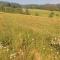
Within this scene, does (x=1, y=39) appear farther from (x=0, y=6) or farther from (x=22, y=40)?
(x=0, y=6)

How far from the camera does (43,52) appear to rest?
18.5ft

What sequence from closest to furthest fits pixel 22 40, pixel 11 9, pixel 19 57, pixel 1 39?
pixel 19 57 < pixel 22 40 < pixel 1 39 < pixel 11 9

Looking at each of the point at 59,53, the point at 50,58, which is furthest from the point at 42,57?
the point at 59,53

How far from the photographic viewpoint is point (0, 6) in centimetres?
3450

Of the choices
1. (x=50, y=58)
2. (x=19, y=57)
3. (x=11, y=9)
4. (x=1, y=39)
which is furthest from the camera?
(x=11, y=9)

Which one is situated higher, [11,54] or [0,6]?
[11,54]

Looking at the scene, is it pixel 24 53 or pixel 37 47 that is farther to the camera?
pixel 37 47

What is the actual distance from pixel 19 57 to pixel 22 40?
80cm

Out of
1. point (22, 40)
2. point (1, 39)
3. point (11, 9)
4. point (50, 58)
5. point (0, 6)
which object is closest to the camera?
point (50, 58)

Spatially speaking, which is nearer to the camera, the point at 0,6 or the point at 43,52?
the point at 43,52

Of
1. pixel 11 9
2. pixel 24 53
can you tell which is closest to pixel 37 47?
pixel 24 53

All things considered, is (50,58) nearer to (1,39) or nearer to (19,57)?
(19,57)

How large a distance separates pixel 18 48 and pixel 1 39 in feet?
7.26

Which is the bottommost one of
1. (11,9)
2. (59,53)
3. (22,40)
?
(11,9)
